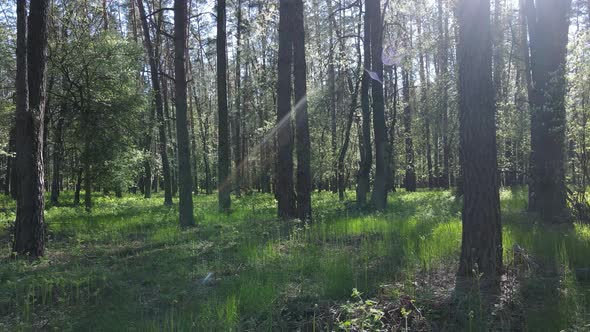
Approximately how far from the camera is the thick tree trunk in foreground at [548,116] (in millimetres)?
9461

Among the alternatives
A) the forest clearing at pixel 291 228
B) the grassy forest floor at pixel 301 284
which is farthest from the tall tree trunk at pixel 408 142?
the grassy forest floor at pixel 301 284

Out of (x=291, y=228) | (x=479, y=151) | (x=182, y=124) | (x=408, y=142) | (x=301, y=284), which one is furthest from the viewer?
(x=408, y=142)

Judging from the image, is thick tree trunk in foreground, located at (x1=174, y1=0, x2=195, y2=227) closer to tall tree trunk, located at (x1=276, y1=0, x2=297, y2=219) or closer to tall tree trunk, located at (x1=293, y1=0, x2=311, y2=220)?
tall tree trunk, located at (x1=276, y1=0, x2=297, y2=219)

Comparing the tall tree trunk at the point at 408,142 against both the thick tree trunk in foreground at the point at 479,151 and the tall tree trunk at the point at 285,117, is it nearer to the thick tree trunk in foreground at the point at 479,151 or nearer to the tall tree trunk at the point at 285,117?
the tall tree trunk at the point at 285,117

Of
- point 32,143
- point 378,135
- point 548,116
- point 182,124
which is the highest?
point 182,124

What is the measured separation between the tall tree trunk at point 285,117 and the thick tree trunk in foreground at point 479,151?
20.0 feet

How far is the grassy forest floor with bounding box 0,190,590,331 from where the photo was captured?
4.07 metres

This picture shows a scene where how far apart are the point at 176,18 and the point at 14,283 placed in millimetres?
7865

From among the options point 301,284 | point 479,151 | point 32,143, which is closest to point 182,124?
point 32,143

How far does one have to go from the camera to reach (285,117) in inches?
436

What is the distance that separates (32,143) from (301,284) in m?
6.06

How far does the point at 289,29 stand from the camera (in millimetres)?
10984

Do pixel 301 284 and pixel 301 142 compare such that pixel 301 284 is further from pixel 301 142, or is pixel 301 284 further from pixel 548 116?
pixel 548 116

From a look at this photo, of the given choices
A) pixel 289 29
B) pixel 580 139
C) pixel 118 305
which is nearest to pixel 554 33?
pixel 580 139
